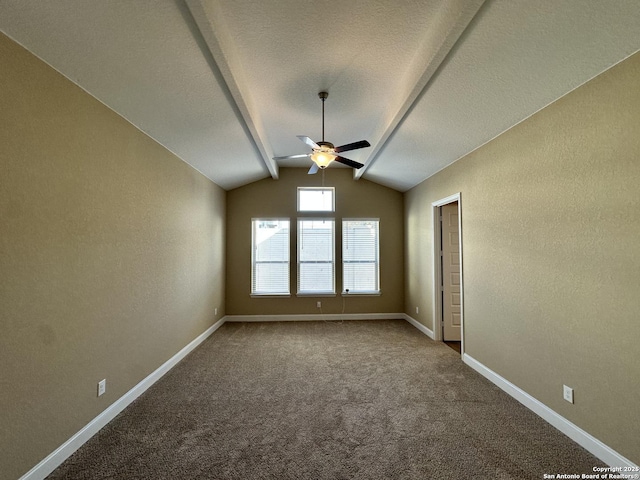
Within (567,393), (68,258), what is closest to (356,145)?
(68,258)

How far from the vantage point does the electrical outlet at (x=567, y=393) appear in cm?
220

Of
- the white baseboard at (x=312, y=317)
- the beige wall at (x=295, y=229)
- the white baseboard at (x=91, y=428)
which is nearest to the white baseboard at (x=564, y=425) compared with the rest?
the white baseboard at (x=312, y=317)

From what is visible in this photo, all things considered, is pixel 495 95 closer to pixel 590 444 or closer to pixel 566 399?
pixel 566 399

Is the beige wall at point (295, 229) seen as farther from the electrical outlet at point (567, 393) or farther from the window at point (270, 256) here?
the electrical outlet at point (567, 393)

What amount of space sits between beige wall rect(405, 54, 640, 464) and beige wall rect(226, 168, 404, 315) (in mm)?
2570

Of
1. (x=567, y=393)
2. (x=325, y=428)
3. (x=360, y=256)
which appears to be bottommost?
(x=325, y=428)

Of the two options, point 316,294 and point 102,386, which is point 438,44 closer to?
point 102,386

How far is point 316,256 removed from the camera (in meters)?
5.93

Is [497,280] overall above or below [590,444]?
above

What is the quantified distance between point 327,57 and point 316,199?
3601 mm

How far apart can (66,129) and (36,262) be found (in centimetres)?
92

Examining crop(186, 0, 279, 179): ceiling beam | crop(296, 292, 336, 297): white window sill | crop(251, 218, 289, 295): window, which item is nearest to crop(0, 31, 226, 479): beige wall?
crop(186, 0, 279, 179): ceiling beam

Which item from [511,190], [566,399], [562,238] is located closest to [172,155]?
[511,190]

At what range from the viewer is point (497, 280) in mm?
3096
